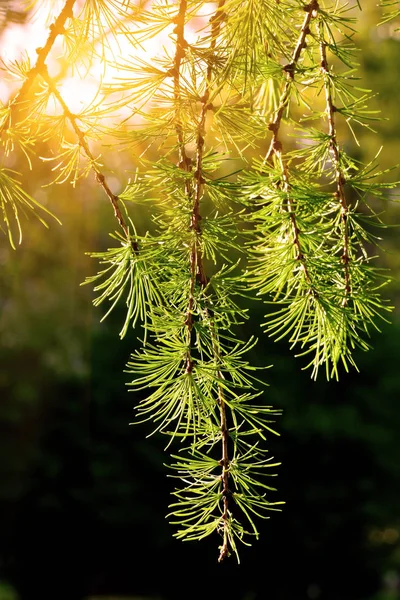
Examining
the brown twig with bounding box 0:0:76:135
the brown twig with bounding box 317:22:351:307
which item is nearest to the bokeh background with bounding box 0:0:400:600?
the brown twig with bounding box 317:22:351:307

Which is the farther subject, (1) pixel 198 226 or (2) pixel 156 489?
(2) pixel 156 489

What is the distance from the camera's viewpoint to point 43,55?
710 millimetres

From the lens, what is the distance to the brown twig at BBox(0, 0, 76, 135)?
2.33 ft

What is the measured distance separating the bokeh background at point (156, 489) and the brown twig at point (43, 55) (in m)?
2.83

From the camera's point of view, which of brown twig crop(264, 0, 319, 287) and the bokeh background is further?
the bokeh background

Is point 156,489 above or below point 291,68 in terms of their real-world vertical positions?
below

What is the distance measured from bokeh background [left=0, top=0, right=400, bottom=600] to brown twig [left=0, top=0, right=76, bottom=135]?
283cm

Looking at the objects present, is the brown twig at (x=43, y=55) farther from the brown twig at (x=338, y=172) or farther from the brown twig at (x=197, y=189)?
the brown twig at (x=338, y=172)

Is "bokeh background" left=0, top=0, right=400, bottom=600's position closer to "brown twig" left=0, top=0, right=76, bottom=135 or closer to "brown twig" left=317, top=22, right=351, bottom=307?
"brown twig" left=317, top=22, right=351, bottom=307

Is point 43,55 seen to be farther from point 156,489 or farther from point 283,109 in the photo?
point 156,489

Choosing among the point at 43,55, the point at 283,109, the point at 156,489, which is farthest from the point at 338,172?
the point at 156,489

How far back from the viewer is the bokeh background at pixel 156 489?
355 centimetres

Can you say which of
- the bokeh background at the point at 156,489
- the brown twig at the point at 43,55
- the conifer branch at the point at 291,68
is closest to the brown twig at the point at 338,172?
the conifer branch at the point at 291,68

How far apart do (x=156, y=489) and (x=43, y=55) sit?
305 centimetres
